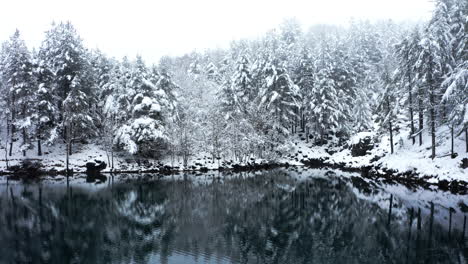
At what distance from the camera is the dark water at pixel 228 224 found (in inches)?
633

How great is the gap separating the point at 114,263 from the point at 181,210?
35.0ft

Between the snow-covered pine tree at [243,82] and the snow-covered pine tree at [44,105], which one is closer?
the snow-covered pine tree at [44,105]

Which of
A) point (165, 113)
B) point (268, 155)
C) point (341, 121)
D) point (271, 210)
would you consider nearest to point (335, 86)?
point (341, 121)

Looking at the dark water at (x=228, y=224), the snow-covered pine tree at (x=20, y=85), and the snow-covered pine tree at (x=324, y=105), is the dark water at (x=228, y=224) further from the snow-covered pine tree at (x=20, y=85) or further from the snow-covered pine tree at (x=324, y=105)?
the snow-covered pine tree at (x=324, y=105)

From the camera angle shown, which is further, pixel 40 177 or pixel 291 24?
pixel 291 24

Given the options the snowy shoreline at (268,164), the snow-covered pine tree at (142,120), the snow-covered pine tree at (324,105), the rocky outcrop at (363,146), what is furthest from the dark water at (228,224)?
the snow-covered pine tree at (324,105)

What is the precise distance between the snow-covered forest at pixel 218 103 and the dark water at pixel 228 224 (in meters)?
12.0

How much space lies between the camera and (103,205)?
27.9m

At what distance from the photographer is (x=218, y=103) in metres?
55.5

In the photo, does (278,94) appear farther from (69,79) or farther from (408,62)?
(69,79)

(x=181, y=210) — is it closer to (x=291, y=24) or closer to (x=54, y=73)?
(x=54, y=73)

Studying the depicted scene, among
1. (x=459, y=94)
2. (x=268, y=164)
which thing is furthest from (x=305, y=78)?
(x=459, y=94)

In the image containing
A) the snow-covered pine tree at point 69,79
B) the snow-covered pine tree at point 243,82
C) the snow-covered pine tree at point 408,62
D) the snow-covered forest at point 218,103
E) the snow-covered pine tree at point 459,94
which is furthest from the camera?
the snow-covered pine tree at point 243,82

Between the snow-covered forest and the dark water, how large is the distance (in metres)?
12.0
